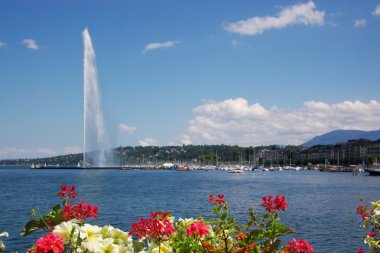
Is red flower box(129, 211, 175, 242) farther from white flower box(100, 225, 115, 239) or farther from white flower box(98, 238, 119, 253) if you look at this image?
white flower box(98, 238, 119, 253)

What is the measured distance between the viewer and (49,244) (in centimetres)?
279

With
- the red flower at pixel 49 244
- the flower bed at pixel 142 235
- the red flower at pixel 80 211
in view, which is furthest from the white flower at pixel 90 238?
the red flower at pixel 80 211

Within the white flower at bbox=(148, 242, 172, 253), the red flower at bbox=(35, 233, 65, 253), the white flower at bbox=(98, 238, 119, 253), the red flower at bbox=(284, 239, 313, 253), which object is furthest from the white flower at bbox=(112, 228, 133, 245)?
the red flower at bbox=(284, 239, 313, 253)

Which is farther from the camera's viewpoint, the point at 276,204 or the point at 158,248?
the point at 276,204

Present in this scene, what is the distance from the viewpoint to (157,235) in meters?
3.54

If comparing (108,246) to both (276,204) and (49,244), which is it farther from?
(276,204)

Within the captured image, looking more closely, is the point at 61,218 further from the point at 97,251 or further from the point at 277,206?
the point at 277,206

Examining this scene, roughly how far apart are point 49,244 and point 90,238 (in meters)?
0.36

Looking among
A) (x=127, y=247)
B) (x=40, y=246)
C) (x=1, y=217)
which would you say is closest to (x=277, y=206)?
(x=127, y=247)

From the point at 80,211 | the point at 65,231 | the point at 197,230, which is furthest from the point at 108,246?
the point at 197,230

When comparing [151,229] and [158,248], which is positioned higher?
[151,229]

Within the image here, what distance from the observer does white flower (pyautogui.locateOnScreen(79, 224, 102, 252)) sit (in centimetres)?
303

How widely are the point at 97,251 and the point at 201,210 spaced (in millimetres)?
36408

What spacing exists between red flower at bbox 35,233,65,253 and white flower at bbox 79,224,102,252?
24 centimetres
